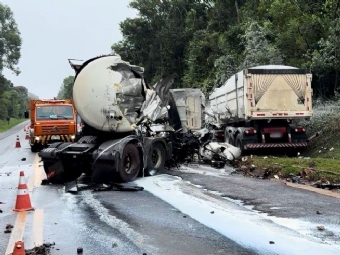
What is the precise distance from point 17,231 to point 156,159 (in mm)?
6213

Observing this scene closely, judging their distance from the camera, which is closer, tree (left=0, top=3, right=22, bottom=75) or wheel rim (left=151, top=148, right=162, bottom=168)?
wheel rim (left=151, top=148, right=162, bottom=168)

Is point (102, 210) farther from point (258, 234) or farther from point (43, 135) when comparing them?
point (43, 135)

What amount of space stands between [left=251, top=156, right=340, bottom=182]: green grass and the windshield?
10.4 meters

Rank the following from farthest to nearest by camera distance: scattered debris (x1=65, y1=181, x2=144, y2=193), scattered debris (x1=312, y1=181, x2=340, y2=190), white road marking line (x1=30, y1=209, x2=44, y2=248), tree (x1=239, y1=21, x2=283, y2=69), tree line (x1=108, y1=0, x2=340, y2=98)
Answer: tree (x1=239, y1=21, x2=283, y2=69), tree line (x1=108, y1=0, x2=340, y2=98), scattered debris (x1=65, y1=181, x2=144, y2=193), scattered debris (x1=312, y1=181, x2=340, y2=190), white road marking line (x1=30, y1=209, x2=44, y2=248)

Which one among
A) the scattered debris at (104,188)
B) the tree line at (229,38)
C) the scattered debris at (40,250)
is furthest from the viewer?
the tree line at (229,38)

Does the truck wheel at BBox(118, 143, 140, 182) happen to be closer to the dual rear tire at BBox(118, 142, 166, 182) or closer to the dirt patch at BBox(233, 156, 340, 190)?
the dual rear tire at BBox(118, 142, 166, 182)

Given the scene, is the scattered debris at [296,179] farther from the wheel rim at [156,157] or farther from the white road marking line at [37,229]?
the white road marking line at [37,229]

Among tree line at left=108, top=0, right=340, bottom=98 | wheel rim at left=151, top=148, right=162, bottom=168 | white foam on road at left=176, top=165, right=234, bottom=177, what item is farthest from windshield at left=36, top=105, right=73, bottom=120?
wheel rim at left=151, top=148, right=162, bottom=168

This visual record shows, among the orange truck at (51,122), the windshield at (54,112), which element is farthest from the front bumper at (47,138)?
the windshield at (54,112)

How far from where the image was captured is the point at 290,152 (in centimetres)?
1557

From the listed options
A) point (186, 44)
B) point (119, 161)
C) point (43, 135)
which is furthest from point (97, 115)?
point (186, 44)

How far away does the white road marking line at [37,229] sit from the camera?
531cm

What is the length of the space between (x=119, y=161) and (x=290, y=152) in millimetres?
7780

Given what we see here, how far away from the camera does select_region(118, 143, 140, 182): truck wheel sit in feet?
32.9
